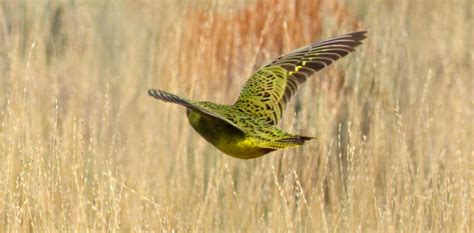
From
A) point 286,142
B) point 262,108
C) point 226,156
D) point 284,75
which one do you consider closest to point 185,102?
point 286,142

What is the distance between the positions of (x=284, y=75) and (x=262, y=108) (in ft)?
1.05

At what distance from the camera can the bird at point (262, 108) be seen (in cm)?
443

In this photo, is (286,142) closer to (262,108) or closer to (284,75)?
(262,108)

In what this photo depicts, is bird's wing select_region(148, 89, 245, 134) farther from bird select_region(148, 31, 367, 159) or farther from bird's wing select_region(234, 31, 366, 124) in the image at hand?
bird's wing select_region(234, 31, 366, 124)

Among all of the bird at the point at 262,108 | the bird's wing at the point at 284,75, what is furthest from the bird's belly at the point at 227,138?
the bird's wing at the point at 284,75

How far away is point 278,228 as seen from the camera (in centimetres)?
543

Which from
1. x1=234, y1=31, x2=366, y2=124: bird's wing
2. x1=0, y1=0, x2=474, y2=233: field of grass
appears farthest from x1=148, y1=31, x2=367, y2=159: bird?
x1=0, y1=0, x2=474, y2=233: field of grass

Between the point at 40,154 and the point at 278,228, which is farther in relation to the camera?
the point at 278,228

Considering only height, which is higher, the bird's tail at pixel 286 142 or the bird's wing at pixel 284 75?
the bird's wing at pixel 284 75

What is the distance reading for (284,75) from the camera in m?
5.24

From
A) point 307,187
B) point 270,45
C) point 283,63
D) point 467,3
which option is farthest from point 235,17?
point 467,3

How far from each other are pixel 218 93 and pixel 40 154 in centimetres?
258

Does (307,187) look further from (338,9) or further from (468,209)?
Answer: (338,9)

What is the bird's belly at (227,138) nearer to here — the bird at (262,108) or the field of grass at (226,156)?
the bird at (262,108)
